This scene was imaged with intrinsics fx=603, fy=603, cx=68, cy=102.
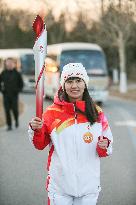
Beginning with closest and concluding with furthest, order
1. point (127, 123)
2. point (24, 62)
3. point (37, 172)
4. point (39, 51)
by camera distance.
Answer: point (39, 51) < point (37, 172) < point (127, 123) < point (24, 62)

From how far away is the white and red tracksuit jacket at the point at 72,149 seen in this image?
136 inches

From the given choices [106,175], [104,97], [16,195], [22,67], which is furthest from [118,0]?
[22,67]

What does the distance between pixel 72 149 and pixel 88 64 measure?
16571mm

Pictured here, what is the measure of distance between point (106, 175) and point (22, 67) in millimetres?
20824

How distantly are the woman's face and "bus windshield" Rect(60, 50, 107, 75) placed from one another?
15747mm

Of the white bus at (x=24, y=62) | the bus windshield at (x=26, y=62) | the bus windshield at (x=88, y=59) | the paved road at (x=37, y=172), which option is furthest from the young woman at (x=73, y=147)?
the bus windshield at (x=26, y=62)

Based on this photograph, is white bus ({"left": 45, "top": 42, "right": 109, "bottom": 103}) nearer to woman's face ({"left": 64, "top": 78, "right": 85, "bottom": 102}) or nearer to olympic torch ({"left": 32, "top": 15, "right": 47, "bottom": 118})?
woman's face ({"left": 64, "top": 78, "right": 85, "bottom": 102})

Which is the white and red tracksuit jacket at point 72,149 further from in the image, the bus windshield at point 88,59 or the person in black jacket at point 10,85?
the bus windshield at point 88,59

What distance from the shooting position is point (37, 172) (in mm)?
7250

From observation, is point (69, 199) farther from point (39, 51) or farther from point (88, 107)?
point (39, 51)

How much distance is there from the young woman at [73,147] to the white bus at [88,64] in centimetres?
1499

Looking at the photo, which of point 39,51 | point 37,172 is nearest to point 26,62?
point 37,172

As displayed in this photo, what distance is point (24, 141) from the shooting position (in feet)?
33.4

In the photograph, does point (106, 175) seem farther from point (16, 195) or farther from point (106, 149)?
point (106, 149)
